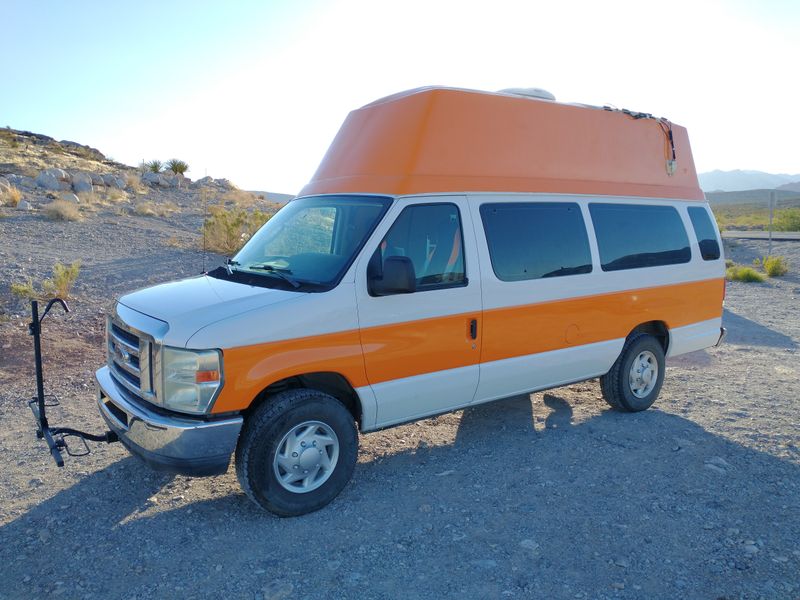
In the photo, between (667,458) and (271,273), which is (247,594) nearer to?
(271,273)

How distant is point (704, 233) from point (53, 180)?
929 inches

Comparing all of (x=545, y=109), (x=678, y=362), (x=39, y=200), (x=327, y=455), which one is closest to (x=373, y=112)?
(x=545, y=109)

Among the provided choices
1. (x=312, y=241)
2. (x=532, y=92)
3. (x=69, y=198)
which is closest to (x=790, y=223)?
(x=69, y=198)

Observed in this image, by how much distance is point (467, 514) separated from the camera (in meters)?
4.58

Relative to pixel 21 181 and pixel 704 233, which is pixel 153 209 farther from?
pixel 704 233

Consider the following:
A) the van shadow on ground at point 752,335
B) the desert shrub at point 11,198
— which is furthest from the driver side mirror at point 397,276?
the desert shrub at point 11,198

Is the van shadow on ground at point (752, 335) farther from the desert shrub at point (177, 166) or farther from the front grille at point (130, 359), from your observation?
the desert shrub at point (177, 166)

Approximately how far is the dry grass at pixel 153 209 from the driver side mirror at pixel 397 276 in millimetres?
19170

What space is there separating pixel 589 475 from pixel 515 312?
1403 millimetres

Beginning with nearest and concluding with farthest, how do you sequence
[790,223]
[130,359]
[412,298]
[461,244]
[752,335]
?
[130,359]
[412,298]
[461,244]
[752,335]
[790,223]

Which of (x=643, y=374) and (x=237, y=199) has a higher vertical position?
(x=237, y=199)

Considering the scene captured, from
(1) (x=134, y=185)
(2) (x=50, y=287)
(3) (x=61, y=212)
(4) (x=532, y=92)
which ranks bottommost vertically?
(2) (x=50, y=287)

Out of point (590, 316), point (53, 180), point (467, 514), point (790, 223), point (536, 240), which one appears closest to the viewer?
point (467, 514)

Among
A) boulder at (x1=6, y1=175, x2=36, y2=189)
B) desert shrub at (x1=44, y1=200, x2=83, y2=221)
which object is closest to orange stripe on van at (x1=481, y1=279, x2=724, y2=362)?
desert shrub at (x1=44, y1=200, x2=83, y2=221)
